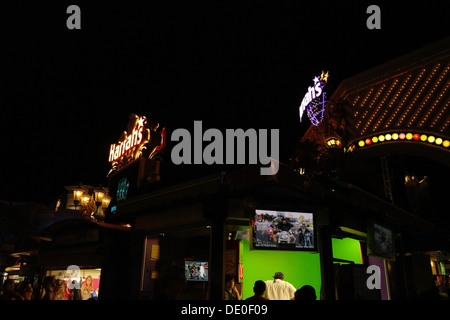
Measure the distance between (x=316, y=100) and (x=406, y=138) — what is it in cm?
593

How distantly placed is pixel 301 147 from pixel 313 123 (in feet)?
25.9

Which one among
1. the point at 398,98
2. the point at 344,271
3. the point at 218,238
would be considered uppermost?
the point at 398,98

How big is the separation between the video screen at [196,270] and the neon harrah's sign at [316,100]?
37.1 ft

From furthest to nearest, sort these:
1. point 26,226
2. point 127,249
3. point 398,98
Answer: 1. point 26,226
2. point 398,98
3. point 127,249

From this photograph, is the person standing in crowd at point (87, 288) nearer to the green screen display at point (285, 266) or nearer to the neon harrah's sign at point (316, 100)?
the green screen display at point (285, 266)

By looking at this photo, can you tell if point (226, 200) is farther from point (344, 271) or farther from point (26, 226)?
point (26, 226)

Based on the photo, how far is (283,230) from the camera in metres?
8.36

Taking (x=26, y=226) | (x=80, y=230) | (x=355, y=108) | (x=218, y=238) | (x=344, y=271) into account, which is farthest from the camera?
(x=26, y=226)

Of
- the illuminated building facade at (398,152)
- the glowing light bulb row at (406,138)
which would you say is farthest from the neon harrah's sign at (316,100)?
the glowing light bulb row at (406,138)

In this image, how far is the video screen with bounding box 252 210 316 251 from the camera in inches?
321

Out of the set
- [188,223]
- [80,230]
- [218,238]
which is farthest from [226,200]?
[80,230]

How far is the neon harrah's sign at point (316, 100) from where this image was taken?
60.4 ft

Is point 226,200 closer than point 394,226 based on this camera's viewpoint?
A: Yes

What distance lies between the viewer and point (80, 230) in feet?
40.2
